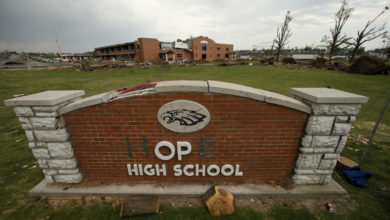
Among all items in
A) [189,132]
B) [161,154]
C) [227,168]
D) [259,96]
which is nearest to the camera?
[259,96]

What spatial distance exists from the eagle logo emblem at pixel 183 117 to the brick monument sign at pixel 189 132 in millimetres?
17

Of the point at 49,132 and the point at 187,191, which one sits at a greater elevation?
the point at 49,132

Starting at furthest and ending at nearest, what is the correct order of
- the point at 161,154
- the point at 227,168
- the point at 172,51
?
1. the point at 172,51
2. the point at 227,168
3. the point at 161,154

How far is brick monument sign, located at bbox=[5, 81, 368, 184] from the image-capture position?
8.48ft

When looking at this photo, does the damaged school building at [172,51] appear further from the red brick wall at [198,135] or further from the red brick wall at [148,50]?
the red brick wall at [198,135]

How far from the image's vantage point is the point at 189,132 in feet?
9.22

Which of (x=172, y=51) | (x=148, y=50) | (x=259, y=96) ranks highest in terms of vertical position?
(x=148, y=50)

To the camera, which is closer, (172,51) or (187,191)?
(187,191)

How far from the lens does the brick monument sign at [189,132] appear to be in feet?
8.48

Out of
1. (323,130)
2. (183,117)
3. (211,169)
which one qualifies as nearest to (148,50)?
(183,117)

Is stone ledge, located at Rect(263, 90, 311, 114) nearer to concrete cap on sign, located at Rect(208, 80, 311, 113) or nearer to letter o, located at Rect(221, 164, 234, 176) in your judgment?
concrete cap on sign, located at Rect(208, 80, 311, 113)

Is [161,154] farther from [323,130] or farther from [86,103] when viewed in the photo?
[323,130]

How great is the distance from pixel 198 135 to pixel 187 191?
113 centimetres

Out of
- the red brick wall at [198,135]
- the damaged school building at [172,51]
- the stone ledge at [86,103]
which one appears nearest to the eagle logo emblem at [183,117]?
the red brick wall at [198,135]
